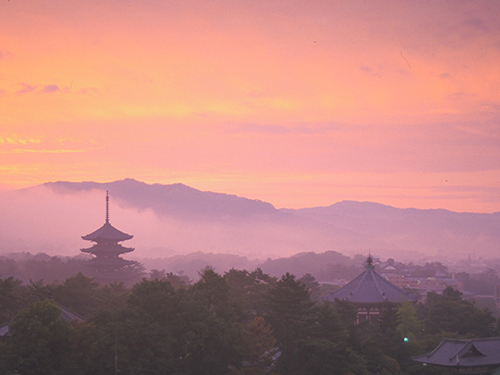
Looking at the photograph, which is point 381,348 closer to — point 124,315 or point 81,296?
point 124,315

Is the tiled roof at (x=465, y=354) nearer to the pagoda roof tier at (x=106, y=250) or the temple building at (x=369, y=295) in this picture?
the temple building at (x=369, y=295)

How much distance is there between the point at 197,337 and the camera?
124ft

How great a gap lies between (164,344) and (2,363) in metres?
9.53

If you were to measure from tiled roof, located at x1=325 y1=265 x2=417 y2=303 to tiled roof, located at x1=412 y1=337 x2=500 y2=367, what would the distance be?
9515 mm

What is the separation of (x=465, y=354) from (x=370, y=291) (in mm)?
12502

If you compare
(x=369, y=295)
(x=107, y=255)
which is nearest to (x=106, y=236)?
(x=107, y=255)

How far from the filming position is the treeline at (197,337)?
3338cm

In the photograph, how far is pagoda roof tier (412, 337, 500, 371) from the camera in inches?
1673

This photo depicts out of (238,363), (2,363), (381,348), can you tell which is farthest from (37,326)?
(381,348)

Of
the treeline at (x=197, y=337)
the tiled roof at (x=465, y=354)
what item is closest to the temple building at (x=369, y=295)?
the treeline at (x=197, y=337)

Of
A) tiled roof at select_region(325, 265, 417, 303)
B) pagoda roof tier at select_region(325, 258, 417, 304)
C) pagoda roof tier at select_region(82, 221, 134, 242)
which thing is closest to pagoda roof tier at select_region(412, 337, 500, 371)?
pagoda roof tier at select_region(325, 258, 417, 304)

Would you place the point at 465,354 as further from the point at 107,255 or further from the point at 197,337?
the point at 107,255

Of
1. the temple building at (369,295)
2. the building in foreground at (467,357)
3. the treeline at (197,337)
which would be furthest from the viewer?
the temple building at (369,295)

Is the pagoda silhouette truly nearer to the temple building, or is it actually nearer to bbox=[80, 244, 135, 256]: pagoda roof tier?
bbox=[80, 244, 135, 256]: pagoda roof tier
